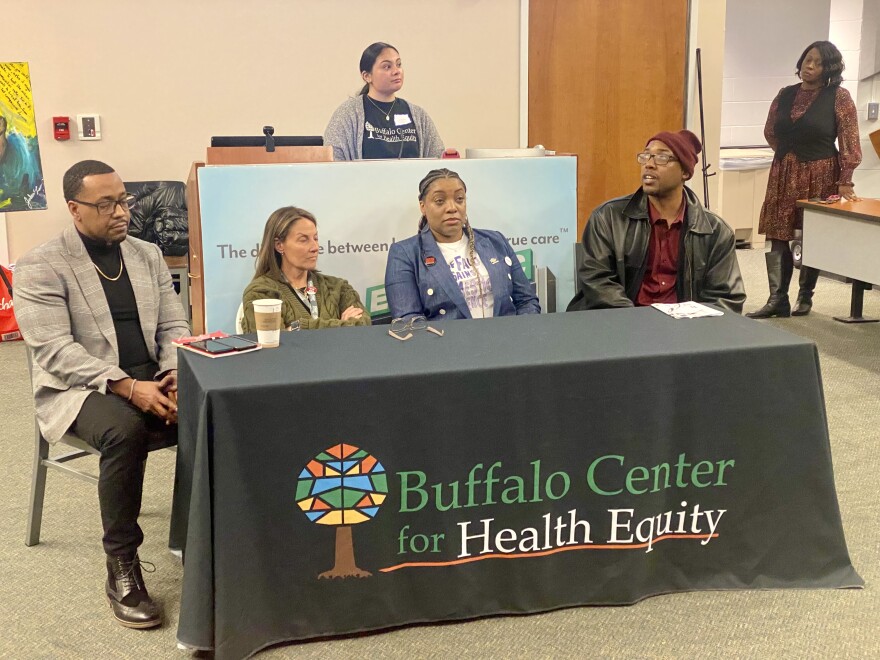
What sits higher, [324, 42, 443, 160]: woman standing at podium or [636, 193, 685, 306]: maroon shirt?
[324, 42, 443, 160]: woman standing at podium

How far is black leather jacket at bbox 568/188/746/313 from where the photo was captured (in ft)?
10.4

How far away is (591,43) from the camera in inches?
240

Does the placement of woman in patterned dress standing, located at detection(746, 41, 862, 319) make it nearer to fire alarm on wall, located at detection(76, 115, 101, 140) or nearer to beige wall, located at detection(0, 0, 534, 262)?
beige wall, located at detection(0, 0, 534, 262)

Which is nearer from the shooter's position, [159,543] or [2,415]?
[159,543]

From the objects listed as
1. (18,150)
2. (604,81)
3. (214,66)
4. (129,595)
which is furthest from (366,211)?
(604,81)

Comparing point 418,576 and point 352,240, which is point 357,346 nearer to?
point 418,576

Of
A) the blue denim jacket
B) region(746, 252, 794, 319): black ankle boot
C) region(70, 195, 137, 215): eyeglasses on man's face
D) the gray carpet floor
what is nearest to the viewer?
the gray carpet floor

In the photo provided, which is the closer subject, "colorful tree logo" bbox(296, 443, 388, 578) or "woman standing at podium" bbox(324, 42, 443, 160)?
"colorful tree logo" bbox(296, 443, 388, 578)

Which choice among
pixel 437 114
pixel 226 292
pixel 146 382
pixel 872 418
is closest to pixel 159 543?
pixel 146 382

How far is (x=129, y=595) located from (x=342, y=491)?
2.20ft

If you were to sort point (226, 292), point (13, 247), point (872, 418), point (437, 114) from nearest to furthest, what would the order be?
point (226, 292), point (872, 418), point (13, 247), point (437, 114)

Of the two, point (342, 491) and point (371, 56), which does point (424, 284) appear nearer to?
point (342, 491)

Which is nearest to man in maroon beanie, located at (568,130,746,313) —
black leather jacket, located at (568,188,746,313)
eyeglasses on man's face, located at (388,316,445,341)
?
black leather jacket, located at (568,188,746,313)

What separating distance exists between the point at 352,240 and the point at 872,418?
2.23m
